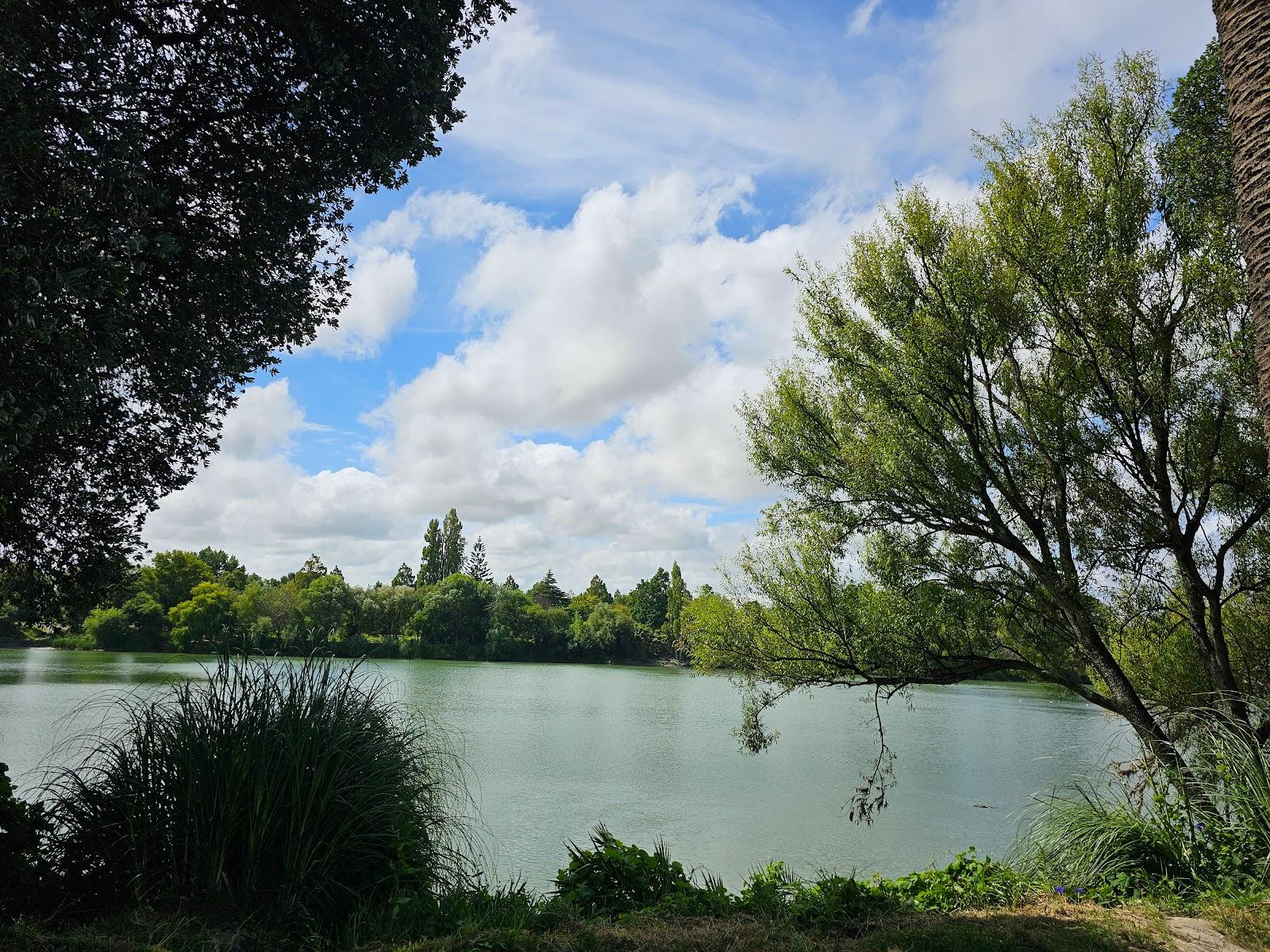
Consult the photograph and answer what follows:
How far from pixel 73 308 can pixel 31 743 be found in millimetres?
14426

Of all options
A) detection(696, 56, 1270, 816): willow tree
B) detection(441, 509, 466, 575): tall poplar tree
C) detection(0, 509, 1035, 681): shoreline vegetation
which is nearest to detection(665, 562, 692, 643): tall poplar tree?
detection(0, 509, 1035, 681): shoreline vegetation

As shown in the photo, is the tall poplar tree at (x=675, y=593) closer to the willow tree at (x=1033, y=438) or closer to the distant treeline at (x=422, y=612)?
the distant treeline at (x=422, y=612)

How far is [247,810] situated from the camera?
14.7 feet

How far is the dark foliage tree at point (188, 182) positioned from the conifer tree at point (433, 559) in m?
82.3

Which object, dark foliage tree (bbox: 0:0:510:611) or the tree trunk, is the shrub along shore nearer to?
dark foliage tree (bbox: 0:0:510:611)

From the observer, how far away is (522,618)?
246 ft

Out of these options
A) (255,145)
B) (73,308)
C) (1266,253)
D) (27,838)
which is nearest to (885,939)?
(1266,253)

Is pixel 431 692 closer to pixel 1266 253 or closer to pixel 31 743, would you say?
pixel 31 743

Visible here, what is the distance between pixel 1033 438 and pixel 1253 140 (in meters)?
6.27

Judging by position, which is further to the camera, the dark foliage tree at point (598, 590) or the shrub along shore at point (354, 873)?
the dark foliage tree at point (598, 590)

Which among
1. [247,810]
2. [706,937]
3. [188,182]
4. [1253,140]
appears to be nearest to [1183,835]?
[706,937]

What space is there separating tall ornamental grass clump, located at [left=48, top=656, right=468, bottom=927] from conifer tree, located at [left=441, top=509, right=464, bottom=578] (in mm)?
84003

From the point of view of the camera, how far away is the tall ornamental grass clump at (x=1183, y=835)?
5484mm

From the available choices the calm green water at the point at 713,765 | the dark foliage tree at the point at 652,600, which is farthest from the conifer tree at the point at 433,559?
the calm green water at the point at 713,765
